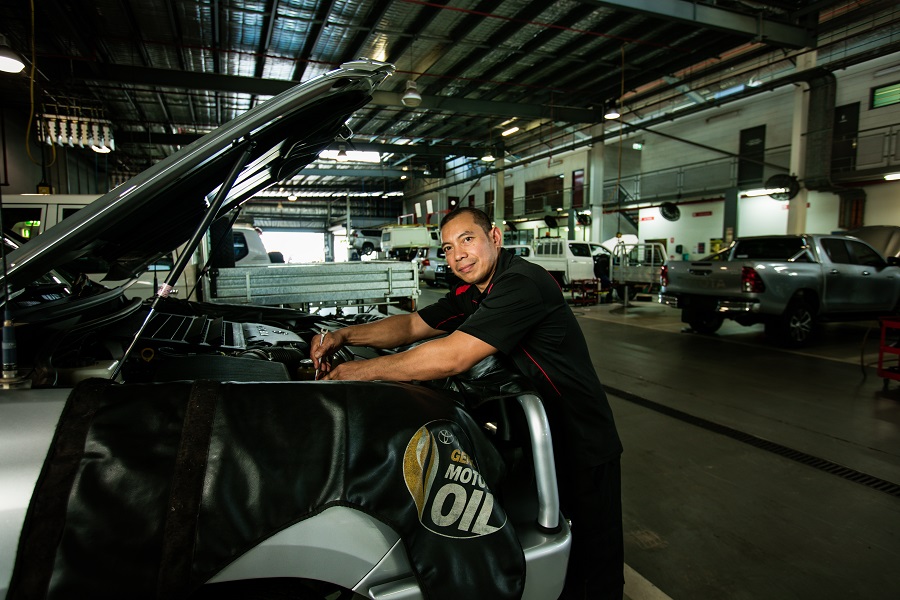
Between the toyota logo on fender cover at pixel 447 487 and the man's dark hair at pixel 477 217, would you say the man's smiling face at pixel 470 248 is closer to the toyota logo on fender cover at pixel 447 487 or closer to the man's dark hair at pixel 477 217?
the man's dark hair at pixel 477 217

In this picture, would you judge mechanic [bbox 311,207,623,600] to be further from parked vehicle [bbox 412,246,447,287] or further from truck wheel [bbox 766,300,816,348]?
parked vehicle [bbox 412,246,447,287]

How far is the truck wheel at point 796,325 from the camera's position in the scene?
23.7 feet

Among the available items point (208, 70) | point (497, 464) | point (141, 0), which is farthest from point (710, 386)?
point (208, 70)

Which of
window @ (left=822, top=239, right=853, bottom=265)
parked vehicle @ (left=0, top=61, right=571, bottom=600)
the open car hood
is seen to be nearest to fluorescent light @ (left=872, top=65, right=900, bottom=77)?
window @ (left=822, top=239, right=853, bottom=265)

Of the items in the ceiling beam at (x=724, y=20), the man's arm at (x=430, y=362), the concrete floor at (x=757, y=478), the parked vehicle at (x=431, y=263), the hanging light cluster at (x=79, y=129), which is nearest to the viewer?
the man's arm at (x=430, y=362)

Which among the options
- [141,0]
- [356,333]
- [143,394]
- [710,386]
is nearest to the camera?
[143,394]

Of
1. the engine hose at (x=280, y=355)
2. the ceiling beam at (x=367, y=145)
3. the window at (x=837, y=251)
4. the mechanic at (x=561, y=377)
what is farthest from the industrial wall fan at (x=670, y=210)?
the engine hose at (x=280, y=355)

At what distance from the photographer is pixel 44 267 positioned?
3.55 feet

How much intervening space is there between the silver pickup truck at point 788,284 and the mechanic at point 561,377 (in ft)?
22.3

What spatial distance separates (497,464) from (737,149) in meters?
18.0

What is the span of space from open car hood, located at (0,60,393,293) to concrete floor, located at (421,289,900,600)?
2.24 m

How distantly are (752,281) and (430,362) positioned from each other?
23.7ft

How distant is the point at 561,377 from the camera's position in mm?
1636

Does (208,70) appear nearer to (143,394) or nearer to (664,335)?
(664,335)
